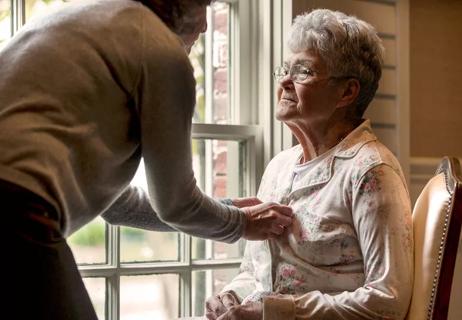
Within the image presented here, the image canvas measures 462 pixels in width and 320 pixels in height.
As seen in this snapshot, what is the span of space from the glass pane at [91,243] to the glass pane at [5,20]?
24.8 inches

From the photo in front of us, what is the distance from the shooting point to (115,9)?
1.18 meters

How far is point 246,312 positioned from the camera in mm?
1489

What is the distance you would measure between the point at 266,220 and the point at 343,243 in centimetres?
20

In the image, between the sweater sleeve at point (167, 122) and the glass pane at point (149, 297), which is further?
the glass pane at point (149, 297)

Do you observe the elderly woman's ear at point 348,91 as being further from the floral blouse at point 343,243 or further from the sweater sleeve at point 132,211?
the sweater sleeve at point 132,211

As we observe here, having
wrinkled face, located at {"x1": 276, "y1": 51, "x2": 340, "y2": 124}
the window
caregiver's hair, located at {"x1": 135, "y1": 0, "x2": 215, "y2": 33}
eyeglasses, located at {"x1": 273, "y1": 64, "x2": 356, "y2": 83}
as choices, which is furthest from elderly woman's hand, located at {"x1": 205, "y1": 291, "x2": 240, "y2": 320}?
caregiver's hair, located at {"x1": 135, "y1": 0, "x2": 215, "y2": 33}

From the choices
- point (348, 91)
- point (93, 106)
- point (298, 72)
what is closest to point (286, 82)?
point (298, 72)

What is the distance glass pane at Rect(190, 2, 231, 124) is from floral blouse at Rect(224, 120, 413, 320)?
0.55 metres

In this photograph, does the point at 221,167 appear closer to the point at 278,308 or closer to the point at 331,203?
the point at 331,203

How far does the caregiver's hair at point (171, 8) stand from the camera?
1261 mm

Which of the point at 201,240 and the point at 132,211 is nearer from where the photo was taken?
the point at 132,211

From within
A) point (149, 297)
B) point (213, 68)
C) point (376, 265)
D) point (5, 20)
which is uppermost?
point (5, 20)

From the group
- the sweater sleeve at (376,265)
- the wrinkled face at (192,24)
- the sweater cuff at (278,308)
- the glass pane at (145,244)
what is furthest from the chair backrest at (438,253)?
the glass pane at (145,244)

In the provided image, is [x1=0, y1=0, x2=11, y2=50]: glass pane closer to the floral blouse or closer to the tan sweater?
the tan sweater
